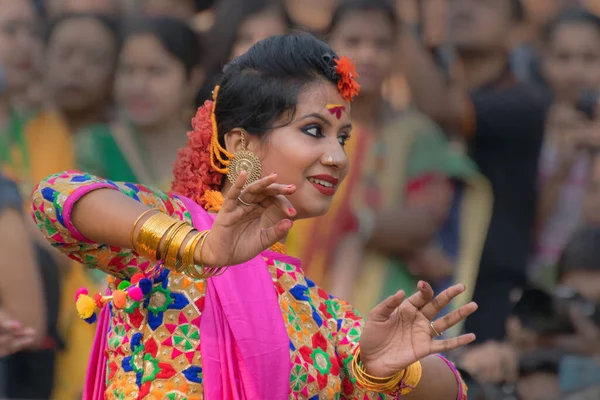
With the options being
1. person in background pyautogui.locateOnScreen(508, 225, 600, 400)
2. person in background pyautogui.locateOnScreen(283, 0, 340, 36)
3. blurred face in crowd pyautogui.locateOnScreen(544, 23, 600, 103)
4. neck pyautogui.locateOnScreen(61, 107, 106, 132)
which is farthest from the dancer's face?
blurred face in crowd pyautogui.locateOnScreen(544, 23, 600, 103)

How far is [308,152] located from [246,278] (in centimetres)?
34

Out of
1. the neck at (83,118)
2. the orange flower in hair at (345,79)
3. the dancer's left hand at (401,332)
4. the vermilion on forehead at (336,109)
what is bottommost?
the dancer's left hand at (401,332)

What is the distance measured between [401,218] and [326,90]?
89.5 inches

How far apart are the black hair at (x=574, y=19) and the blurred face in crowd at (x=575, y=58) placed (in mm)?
12

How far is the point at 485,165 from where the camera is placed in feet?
18.8

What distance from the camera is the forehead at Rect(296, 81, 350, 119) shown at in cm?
318

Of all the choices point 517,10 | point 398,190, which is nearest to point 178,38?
point 398,190

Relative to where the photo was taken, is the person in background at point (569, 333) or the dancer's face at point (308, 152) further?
the person in background at point (569, 333)

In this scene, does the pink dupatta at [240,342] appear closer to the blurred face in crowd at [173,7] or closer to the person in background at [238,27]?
the person in background at [238,27]

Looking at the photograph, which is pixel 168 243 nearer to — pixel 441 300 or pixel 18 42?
pixel 441 300

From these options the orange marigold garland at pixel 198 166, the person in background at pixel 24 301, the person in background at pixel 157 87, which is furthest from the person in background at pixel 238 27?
the orange marigold garland at pixel 198 166

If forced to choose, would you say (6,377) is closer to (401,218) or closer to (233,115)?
(401,218)

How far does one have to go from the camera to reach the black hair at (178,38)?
587 centimetres

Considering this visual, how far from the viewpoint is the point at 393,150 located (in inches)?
219
